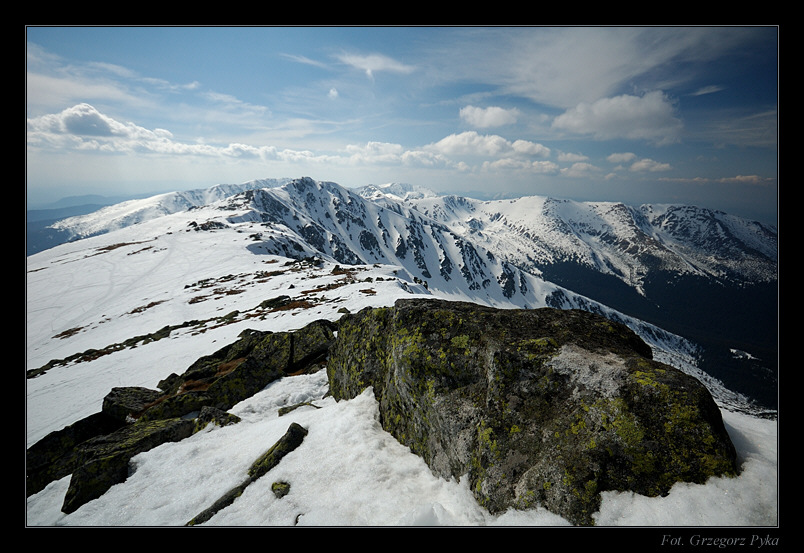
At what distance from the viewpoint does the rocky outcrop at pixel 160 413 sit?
9148mm

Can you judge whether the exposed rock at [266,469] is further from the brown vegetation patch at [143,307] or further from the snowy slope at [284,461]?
the brown vegetation patch at [143,307]

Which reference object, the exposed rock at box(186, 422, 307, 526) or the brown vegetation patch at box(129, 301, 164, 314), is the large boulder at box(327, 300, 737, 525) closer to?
the exposed rock at box(186, 422, 307, 526)

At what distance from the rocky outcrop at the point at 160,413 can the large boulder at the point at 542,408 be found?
7945mm

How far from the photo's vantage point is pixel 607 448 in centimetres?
510

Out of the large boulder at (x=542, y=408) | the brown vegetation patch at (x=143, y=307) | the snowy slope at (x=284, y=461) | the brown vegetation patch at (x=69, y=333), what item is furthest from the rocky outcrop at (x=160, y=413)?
the brown vegetation patch at (x=69, y=333)

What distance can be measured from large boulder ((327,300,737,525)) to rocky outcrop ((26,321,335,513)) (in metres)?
7.94

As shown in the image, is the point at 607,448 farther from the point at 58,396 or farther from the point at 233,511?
the point at 58,396

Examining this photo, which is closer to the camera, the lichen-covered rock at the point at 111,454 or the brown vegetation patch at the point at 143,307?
the lichen-covered rock at the point at 111,454

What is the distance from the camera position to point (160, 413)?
13.4 m

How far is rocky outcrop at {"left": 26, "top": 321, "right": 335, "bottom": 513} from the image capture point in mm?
9148

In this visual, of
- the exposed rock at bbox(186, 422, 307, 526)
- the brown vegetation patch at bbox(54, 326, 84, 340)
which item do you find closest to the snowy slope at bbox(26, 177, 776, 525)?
the exposed rock at bbox(186, 422, 307, 526)

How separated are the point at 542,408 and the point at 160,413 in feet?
50.6

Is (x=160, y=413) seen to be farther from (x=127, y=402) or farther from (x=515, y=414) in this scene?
(x=515, y=414)

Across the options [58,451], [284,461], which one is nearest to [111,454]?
[58,451]
